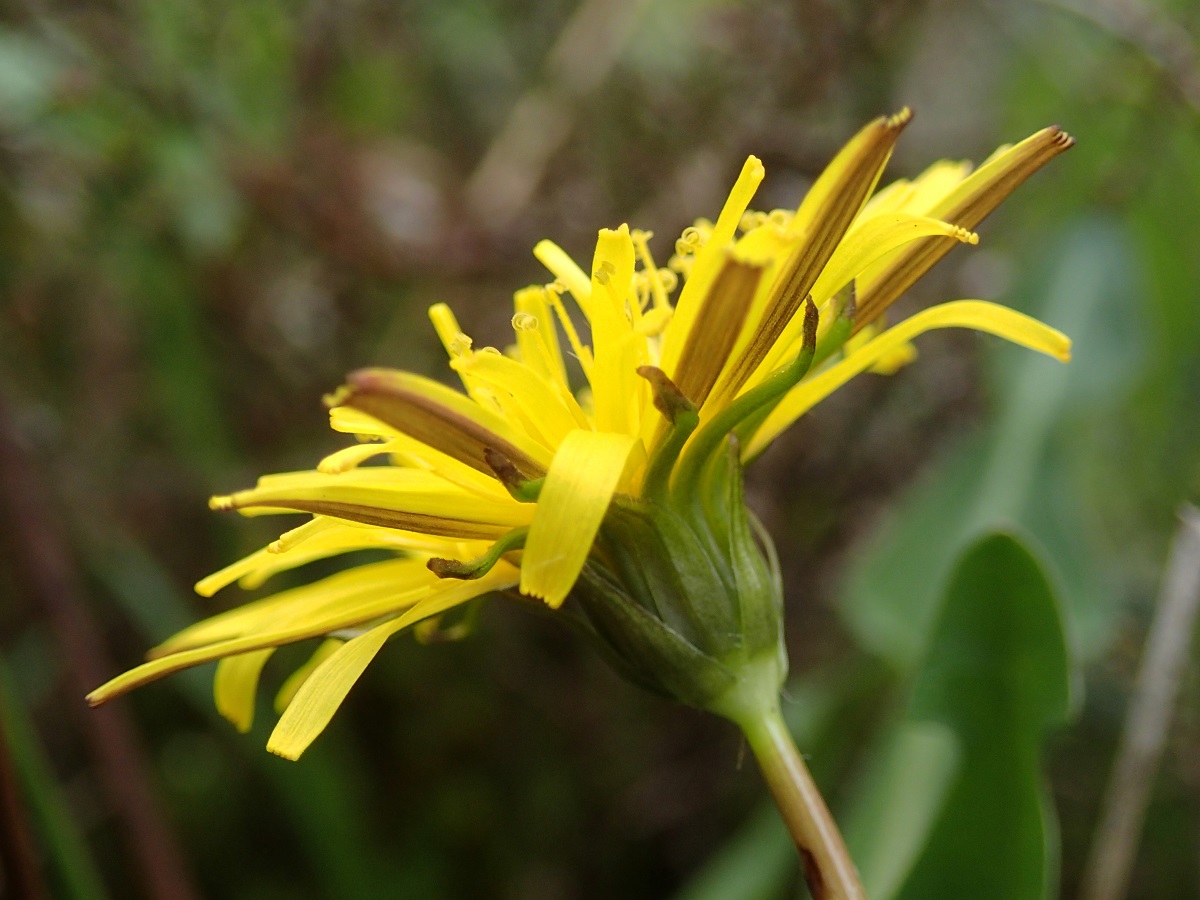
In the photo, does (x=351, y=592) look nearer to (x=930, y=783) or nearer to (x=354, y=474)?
(x=354, y=474)

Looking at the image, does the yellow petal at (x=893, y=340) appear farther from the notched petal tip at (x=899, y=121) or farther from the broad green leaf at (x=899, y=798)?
the broad green leaf at (x=899, y=798)

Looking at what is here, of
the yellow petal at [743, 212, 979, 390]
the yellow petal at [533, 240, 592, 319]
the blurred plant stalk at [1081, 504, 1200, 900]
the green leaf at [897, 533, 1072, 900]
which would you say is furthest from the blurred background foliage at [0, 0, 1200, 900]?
the yellow petal at [743, 212, 979, 390]

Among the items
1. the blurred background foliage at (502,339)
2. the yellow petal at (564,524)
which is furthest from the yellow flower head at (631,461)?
the blurred background foliage at (502,339)

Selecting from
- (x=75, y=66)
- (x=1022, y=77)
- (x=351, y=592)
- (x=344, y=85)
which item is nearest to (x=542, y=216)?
(x=344, y=85)

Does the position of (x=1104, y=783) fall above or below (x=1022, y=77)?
below

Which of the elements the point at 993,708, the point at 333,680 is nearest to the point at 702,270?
the point at 333,680

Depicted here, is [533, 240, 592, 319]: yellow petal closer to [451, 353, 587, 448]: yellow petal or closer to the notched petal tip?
[451, 353, 587, 448]: yellow petal

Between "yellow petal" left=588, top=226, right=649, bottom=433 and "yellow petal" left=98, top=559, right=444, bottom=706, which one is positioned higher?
"yellow petal" left=588, top=226, right=649, bottom=433
